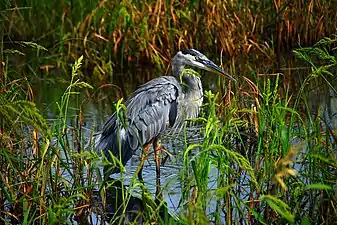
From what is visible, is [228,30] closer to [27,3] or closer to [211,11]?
[211,11]

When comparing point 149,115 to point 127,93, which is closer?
point 149,115

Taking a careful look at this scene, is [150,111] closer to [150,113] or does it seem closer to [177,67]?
[150,113]

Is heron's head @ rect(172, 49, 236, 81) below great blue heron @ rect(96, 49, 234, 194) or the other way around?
the other way around

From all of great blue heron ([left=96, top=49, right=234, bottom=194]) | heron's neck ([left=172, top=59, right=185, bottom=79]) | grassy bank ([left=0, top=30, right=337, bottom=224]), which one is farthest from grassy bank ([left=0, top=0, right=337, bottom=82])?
grassy bank ([left=0, top=30, right=337, bottom=224])

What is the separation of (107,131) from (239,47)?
355cm

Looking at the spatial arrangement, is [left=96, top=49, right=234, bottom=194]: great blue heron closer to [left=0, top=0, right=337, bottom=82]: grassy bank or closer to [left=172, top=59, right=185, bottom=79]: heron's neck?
[left=172, top=59, right=185, bottom=79]: heron's neck

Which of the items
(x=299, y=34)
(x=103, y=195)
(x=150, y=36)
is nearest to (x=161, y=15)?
(x=150, y=36)

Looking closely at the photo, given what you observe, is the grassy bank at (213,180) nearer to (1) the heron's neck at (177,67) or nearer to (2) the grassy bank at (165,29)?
(1) the heron's neck at (177,67)

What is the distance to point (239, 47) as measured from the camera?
909 cm

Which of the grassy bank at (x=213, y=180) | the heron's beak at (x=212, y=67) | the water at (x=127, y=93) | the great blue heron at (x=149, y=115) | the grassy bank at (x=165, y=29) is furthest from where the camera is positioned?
the grassy bank at (x=165, y=29)

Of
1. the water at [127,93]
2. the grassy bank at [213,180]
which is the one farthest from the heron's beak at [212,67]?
the grassy bank at [213,180]

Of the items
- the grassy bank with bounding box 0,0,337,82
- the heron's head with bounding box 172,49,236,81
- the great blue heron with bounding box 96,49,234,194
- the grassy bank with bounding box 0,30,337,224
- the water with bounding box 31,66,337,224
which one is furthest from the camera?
the grassy bank with bounding box 0,0,337,82

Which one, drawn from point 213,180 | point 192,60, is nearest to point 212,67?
point 192,60

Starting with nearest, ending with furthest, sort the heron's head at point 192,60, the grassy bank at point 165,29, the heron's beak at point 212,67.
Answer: the heron's beak at point 212,67
the heron's head at point 192,60
the grassy bank at point 165,29
